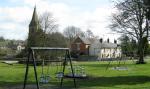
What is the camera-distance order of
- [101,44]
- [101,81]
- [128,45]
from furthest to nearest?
[101,44]
[128,45]
[101,81]

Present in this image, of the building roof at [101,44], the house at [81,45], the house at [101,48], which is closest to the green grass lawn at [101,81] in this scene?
the house at [81,45]

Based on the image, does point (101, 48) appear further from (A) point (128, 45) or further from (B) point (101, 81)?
(B) point (101, 81)

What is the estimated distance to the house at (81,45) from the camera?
120m

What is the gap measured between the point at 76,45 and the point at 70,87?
101009mm

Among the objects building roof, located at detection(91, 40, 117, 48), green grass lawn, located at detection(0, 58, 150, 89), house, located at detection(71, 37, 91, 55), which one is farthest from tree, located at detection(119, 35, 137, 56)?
building roof, located at detection(91, 40, 117, 48)

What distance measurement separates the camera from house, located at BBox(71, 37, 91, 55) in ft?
395

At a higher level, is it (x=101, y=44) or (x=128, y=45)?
(x=101, y=44)

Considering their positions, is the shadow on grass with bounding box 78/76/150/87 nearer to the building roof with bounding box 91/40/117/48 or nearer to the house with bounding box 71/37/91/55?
the house with bounding box 71/37/91/55

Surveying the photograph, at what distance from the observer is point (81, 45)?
398ft

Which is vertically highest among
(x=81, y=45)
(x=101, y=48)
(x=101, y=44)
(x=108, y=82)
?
(x=101, y=44)

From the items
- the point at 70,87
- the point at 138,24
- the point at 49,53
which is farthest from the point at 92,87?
the point at 138,24

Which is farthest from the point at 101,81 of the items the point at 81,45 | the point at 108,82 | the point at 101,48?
the point at 81,45

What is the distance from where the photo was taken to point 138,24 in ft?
182

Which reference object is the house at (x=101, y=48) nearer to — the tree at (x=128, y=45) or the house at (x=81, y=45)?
the house at (x=81, y=45)
